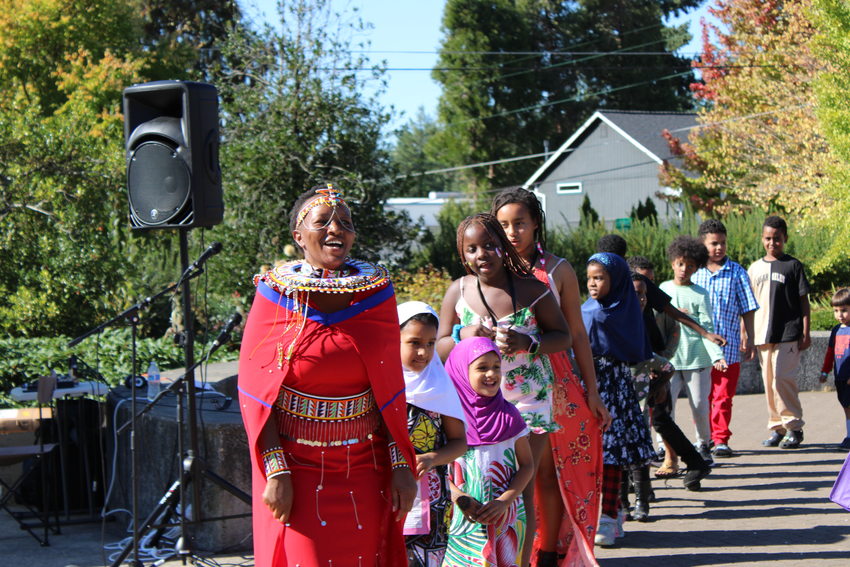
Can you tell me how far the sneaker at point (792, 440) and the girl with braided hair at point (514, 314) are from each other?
514 cm

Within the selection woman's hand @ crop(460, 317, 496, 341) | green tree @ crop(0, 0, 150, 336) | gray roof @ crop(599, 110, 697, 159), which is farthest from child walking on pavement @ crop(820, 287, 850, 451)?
gray roof @ crop(599, 110, 697, 159)

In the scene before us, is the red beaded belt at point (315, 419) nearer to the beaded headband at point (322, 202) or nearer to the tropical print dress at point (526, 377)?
the beaded headband at point (322, 202)

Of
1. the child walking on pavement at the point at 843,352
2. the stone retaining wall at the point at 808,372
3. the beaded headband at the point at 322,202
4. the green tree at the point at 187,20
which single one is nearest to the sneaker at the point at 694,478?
the child walking on pavement at the point at 843,352

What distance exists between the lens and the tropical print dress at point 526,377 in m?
5.19

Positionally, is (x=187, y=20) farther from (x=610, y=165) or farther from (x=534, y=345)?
(x=534, y=345)

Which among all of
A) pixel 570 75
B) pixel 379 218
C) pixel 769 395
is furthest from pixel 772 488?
pixel 570 75

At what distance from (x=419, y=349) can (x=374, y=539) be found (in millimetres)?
1068

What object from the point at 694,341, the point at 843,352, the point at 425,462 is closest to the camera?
the point at 425,462

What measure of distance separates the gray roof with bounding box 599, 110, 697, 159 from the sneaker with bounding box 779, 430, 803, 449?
1294 inches

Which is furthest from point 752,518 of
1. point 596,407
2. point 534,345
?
point 534,345

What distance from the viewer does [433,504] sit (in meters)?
4.71

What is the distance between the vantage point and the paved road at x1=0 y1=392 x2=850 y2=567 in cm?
619

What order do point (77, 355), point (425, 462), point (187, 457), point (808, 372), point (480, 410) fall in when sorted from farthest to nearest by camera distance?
point (808, 372) → point (77, 355) → point (187, 457) → point (480, 410) → point (425, 462)

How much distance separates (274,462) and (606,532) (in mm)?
3343
